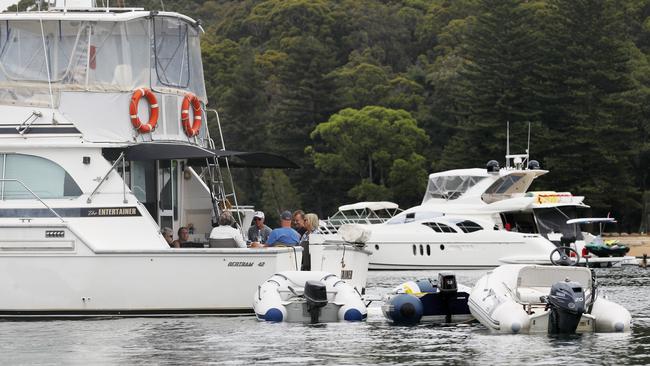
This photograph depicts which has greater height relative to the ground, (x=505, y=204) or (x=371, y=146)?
(x=371, y=146)

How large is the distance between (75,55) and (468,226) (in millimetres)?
26113

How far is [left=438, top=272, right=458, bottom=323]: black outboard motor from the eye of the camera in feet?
79.1

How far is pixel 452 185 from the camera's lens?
52438mm

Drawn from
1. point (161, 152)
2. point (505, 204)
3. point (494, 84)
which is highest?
point (494, 84)

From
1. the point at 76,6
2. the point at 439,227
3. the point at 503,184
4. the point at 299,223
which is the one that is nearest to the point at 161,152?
the point at 299,223

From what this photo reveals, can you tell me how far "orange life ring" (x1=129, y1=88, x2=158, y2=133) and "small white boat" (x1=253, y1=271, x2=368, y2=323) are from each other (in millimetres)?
3464

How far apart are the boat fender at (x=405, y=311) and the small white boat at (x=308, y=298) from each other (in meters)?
0.51

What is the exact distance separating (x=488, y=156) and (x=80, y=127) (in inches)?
2134

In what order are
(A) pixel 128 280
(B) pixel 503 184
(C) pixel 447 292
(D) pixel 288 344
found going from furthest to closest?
(B) pixel 503 184, (C) pixel 447 292, (A) pixel 128 280, (D) pixel 288 344

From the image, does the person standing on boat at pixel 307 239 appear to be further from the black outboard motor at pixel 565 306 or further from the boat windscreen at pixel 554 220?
the boat windscreen at pixel 554 220

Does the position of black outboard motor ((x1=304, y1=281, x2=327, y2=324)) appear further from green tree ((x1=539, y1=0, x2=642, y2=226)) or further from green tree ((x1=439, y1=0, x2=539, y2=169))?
green tree ((x1=439, y1=0, x2=539, y2=169))

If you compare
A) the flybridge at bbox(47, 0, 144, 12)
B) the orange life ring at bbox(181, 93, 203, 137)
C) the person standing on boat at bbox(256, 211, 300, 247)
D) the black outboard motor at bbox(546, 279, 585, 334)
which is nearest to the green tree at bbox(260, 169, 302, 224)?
the orange life ring at bbox(181, 93, 203, 137)

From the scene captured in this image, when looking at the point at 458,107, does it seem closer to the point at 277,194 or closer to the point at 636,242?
the point at 277,194

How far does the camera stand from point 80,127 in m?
24.2
